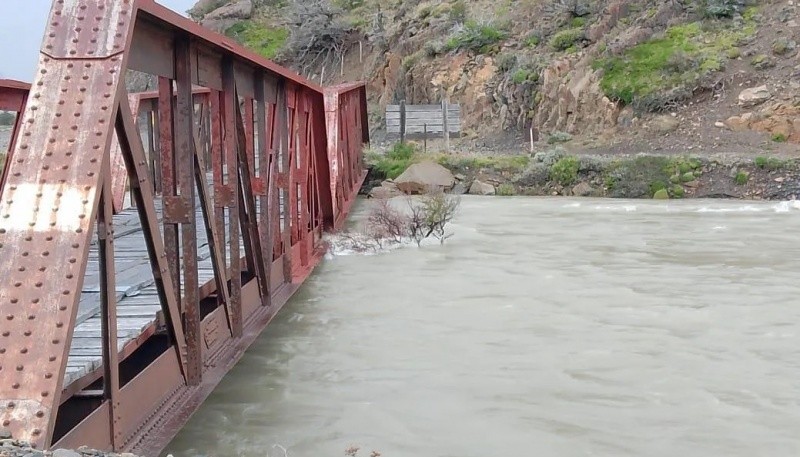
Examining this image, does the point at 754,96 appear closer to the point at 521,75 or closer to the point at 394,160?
the point at 521,75

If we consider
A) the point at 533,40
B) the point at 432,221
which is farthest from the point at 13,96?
the point at 533,40

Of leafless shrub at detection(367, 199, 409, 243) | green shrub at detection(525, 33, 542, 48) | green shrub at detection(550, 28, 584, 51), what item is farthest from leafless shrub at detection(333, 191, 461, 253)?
green shrub at detection(525, 33, 542, 48)

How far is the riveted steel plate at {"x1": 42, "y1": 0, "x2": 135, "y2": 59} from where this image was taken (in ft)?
14.7

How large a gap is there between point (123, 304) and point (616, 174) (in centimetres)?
1848

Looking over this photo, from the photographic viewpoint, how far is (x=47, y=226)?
13.4ft

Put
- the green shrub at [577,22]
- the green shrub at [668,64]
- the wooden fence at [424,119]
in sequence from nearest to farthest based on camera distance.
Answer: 1. the green shrub at [668,64]
2. the wooden fence at [424,119]
3. the green shrub at [577,22]

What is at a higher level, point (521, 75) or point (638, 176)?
point (521, 75)

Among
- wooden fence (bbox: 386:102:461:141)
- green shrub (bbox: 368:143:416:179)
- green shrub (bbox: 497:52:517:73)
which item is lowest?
green shrub (bbox: 368:143:416:179)

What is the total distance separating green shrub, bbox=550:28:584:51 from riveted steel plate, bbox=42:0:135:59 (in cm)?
3078

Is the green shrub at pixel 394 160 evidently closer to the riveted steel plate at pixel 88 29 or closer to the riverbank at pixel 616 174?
the riverbank at pixel 616 174

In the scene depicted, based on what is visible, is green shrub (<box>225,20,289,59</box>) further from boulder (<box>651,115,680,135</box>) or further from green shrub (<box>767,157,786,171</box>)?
green shrub (<box>767,157,786,171</box>)

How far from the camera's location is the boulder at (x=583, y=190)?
944 inches

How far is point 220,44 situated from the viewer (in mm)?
6586

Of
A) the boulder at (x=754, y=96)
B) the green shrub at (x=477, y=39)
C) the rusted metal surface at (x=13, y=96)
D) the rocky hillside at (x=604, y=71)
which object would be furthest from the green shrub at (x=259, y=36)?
the rusted metal surface at (x=13, y=96)
